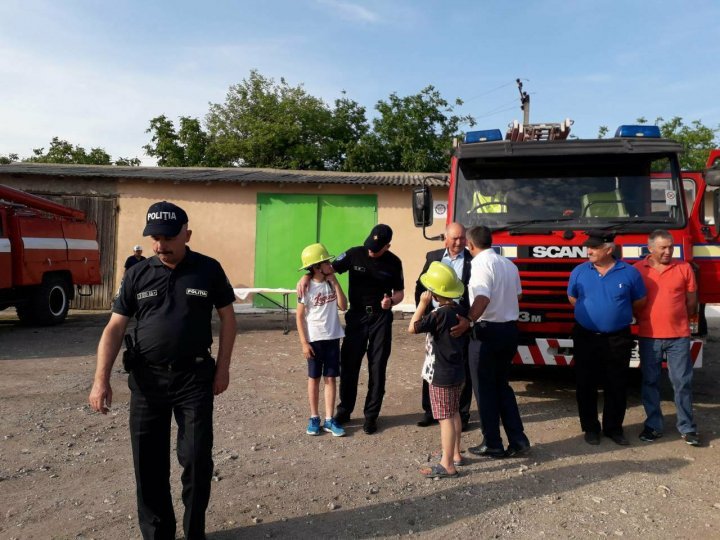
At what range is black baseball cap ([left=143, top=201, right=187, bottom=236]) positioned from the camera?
2939 millimetres

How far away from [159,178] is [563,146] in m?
10.7

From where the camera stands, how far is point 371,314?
201 inches

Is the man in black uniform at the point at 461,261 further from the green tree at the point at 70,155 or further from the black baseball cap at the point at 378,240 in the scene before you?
the green tree at the point at 70,155

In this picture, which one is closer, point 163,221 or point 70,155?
point 163,221

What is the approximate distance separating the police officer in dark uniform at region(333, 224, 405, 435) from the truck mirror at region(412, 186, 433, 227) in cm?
142

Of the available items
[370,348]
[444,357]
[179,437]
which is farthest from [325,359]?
[179,437]

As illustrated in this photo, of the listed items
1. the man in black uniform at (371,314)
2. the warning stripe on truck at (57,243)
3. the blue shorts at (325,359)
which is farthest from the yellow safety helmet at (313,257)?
the warning stripe on truck at (57,243)

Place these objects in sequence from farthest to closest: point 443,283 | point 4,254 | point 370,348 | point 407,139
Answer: point 407,139
point 4,254
point 370,348
point 443,283

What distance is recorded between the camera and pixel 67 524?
341 centimetres

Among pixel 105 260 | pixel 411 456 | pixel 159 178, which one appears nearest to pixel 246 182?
pixel 159 178

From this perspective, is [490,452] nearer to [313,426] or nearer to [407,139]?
[313,426]

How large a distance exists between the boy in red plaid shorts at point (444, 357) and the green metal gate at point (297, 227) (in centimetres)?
999

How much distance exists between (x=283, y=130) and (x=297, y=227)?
592 inches

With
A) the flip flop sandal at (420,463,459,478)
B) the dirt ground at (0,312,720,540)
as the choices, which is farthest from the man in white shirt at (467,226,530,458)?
the flip flop sandal at (420,463,459,478)
